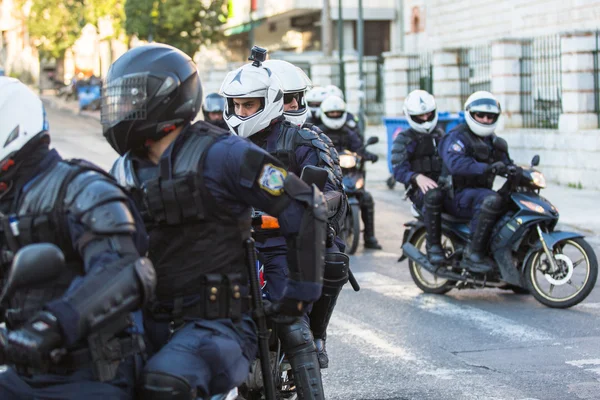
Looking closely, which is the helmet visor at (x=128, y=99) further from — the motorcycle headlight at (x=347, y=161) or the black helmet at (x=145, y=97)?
the motorcycle headlight at (x=347, y=161)

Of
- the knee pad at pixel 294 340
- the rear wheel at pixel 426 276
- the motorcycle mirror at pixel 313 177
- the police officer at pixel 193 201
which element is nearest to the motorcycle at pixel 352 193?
the rear wheel at pixel 426 276

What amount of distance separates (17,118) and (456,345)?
4.87 meters

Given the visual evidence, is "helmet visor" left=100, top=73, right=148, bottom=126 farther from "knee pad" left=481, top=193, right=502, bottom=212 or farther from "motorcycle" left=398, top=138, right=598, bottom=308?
"knee pad" left=481, top=193, right=502, bottom=212

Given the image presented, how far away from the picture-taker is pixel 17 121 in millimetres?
3576

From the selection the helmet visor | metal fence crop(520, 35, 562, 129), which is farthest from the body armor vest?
metal fence crop(520, 35, 562, 129)

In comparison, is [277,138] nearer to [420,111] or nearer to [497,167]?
[497,167]

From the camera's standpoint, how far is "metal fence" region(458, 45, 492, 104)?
72.0 feet

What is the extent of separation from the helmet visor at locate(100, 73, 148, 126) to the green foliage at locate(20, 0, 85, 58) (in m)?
50.2

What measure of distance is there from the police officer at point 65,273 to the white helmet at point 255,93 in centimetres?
192

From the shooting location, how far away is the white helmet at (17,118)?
3553 mm

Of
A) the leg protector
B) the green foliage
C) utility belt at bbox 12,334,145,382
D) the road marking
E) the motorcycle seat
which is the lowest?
the road marking

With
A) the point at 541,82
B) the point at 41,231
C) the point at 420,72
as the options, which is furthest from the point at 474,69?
the point at 41,231

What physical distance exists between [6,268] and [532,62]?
58.1 feet

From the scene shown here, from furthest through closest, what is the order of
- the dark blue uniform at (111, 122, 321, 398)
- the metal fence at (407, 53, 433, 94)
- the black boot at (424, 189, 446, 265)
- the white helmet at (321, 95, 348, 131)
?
the metal fence at (407, 53, 433, 94) → the white helmet at (321, 95, 348, 131) → the black boot at (424, 189, 446, 265) → the dark blue uniform at (111, 122, 321, 398)
